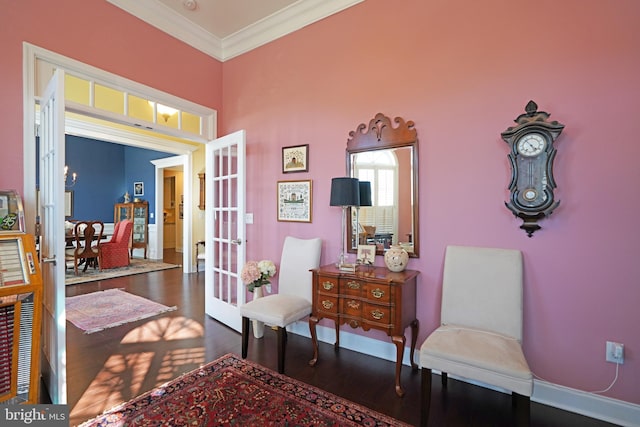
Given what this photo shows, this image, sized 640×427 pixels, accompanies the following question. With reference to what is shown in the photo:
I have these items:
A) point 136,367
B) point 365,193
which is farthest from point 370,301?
point 136,367

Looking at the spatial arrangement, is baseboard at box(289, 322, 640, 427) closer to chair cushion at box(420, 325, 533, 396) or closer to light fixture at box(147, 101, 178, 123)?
chair cushion at box(420, 325, 533, 396)

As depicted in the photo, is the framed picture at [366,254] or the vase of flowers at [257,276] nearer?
the framed picture at [366,254]

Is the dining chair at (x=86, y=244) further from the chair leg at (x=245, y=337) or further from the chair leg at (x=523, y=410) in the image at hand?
the chair leg at (x=523, y=410)

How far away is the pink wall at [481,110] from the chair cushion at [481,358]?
19.6 inches

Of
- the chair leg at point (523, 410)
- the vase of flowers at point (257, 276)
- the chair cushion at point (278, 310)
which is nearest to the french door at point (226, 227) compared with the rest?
the vase of flowers at point (257, 276)

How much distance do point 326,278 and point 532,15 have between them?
239cm

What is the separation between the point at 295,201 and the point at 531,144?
210 centimetres

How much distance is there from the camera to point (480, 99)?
225cm

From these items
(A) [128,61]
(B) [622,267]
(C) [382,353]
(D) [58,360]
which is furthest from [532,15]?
(D) [58,360]

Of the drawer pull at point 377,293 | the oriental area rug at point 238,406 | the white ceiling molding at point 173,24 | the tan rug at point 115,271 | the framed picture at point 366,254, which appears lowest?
the oriental area rug at point 238,406

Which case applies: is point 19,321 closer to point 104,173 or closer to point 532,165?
point 532,165

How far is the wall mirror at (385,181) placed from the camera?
8.34 ft

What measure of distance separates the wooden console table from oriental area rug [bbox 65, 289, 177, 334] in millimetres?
2410

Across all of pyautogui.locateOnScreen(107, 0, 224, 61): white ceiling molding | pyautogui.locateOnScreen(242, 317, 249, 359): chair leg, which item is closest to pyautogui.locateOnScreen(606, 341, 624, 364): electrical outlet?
pyautogui.locateOnScreen(242, 317, 249, 359): chair leg
